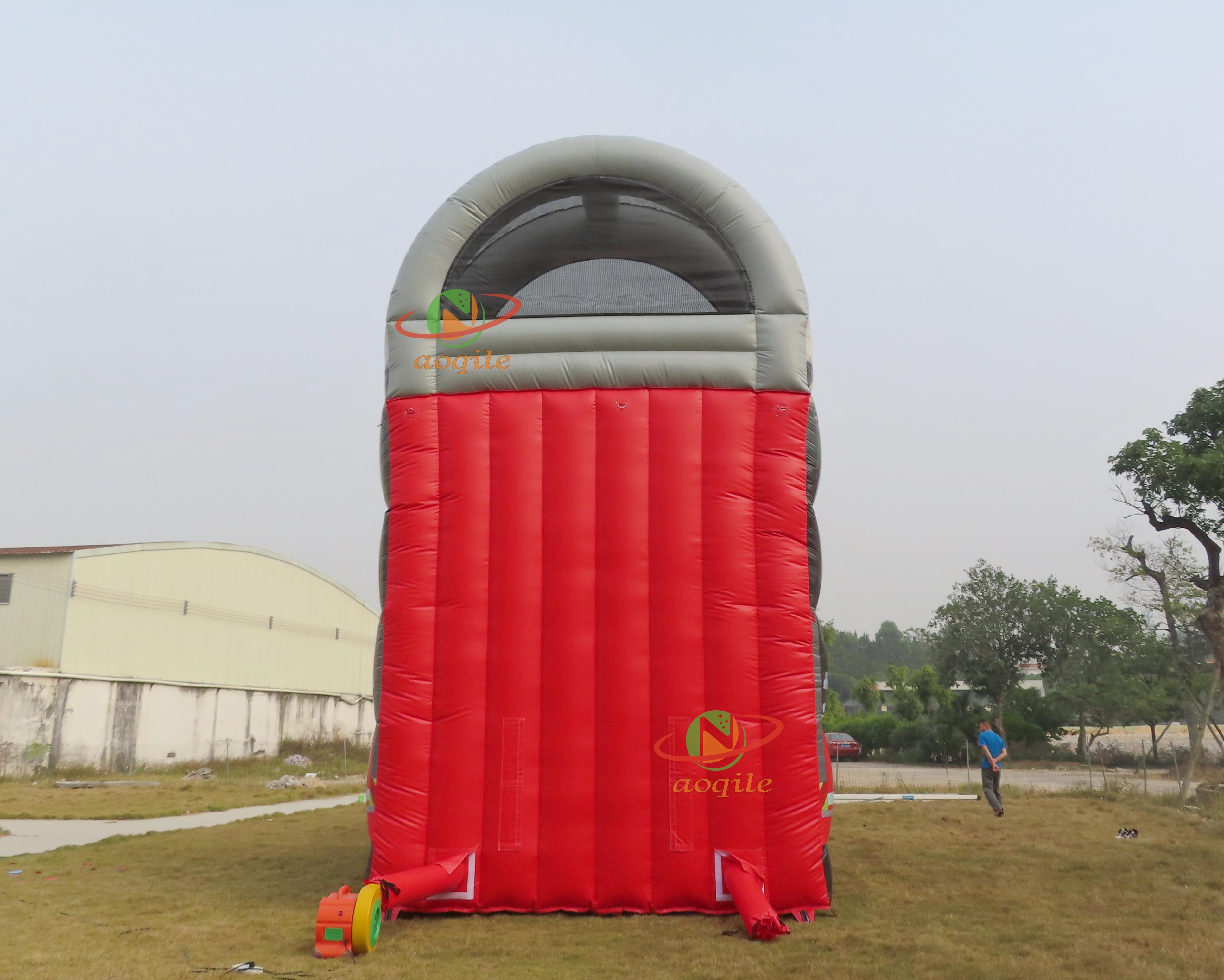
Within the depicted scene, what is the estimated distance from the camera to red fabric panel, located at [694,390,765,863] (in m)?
6.54

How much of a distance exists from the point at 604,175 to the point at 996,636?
32.2 meters

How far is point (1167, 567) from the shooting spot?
2977 centimetres

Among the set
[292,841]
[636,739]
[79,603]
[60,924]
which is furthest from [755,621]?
[79,603]

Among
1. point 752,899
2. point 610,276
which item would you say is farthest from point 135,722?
point 752,899

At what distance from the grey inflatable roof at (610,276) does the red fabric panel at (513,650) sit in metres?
0.46

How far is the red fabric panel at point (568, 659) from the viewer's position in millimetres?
6516

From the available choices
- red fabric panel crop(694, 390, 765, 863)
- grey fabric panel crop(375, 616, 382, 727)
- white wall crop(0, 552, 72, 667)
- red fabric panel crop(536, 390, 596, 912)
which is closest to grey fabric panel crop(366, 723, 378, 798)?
grey fabric panel crop(375, 616, 382, 727)

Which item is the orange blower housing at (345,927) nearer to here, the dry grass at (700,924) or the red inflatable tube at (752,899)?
the dry grass at (700,924)

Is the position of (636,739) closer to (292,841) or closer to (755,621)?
(755,621)

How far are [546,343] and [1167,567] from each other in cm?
2882

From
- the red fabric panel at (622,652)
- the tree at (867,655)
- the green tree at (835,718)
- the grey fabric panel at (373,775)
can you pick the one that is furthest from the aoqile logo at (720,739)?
the tree at (867,655)

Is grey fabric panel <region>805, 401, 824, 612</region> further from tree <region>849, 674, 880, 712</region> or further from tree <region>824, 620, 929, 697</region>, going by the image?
tree <region>824, 620, 929, 697</region>

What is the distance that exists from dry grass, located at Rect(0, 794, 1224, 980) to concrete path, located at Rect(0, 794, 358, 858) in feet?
3.23

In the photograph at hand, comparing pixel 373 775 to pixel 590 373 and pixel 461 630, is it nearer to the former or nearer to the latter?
pixel 461 630
